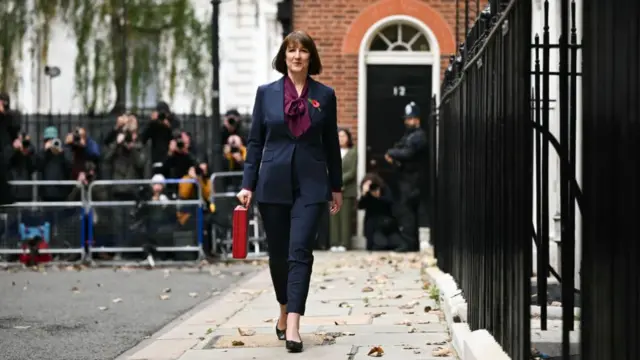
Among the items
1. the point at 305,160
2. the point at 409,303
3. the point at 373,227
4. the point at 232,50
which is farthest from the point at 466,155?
the point at 232,50

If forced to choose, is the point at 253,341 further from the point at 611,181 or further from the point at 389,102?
the point at 389,102

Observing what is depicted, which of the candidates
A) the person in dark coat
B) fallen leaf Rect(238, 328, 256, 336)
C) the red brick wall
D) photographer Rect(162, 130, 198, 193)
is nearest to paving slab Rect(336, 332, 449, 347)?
fallen leaf Rect(238, 328, 256, 336)

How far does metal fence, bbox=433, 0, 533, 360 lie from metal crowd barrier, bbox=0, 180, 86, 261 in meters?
9.26

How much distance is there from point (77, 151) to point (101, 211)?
4.96 feet

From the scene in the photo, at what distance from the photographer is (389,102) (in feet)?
67.3

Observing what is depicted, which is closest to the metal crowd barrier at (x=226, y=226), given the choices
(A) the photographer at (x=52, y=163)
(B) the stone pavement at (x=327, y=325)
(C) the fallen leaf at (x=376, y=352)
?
(A) the photographer at (x=52, y=163)

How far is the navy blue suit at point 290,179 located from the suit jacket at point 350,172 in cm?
1117

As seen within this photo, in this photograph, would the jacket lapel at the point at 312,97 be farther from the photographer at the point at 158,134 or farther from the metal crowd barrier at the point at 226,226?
the photographer at the point at 158,134

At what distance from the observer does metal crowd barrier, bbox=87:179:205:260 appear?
667 inches

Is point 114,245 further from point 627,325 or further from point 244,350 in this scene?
point 627,325

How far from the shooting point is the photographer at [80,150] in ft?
59.6

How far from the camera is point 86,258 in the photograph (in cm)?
1698

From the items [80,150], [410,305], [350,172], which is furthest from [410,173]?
[410,305]

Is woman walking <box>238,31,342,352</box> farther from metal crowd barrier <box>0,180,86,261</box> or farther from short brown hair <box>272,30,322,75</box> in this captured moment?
metal crowd barrier <box>0,180,86,261</box>
